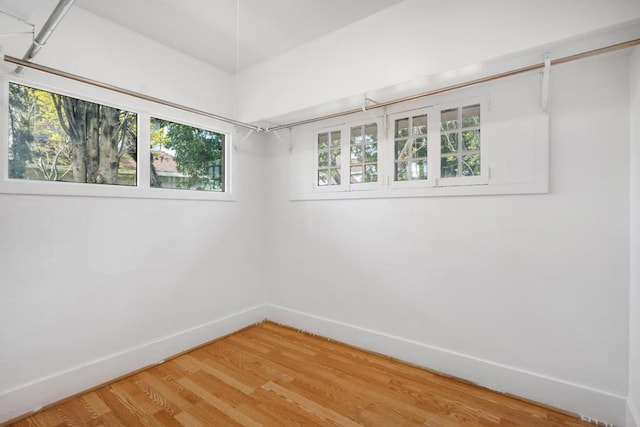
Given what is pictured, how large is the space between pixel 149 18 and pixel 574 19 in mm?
2885

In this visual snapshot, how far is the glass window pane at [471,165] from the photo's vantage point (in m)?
2.38

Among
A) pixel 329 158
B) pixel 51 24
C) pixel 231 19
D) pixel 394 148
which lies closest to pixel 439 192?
pixel 394 148

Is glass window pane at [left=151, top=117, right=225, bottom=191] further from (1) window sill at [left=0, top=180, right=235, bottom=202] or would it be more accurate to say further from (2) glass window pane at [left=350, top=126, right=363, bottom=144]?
(2) glass window pane at [left=350, top=126, right=363, bottom=144]

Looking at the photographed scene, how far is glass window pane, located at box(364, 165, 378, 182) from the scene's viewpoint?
9.62 ft

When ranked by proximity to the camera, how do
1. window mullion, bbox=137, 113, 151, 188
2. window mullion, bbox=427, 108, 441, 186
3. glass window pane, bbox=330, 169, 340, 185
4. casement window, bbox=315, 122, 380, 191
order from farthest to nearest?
1. glass window pane, bbox=330, 169, 340, 185
2. casement window, bbox=315, 122, 380, 191
3. window mullion, bbox=137, 113, 151, 188
4. window mullion, bbox=427, 108, 441, 186

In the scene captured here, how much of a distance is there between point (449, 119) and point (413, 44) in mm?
645

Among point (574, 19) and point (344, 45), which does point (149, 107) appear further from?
point (574, 19)

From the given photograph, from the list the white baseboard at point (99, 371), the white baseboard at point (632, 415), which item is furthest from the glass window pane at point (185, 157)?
the white baseboard at point (632, 415)

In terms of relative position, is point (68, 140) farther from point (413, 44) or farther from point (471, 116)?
point (471, 116)

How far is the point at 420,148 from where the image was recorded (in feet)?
8.74

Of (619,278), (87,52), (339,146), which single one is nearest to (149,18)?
(87,52)

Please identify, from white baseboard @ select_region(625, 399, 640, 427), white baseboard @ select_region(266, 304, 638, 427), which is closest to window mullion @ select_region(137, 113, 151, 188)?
white baseboard @ select_region(266, 304, 638, 427)

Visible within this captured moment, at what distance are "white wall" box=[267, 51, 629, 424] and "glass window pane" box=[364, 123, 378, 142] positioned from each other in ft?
1.95

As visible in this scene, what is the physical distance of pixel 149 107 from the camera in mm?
2738
